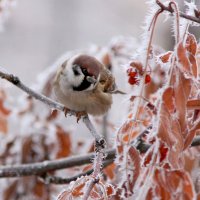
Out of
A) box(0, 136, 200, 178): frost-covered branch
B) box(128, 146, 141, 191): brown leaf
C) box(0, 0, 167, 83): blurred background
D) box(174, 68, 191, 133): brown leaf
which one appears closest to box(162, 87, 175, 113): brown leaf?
box(174, 68, 191, 133): brown leaf

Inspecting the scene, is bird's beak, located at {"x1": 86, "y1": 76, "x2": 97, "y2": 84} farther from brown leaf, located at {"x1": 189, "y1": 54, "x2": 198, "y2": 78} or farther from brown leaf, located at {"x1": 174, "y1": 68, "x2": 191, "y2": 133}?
brown leaf, located at {"x1": 174, "y1": 68, "x2": 191, "y2": 133}

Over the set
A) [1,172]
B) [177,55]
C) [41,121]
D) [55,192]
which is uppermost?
[177,55]

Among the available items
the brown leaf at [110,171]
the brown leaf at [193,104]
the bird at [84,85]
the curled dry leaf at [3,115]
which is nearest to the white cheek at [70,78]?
the bird at [84,85]

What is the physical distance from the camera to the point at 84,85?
248cm

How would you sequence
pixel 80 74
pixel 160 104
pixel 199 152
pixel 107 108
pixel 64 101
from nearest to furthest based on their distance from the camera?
pixel 160 104 → pixel 199 152 → pixel 80 74 → pixel 64 101 → pixel 107 108

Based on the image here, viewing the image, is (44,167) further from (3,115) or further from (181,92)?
(181,92)

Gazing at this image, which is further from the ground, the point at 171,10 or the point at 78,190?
the point at 171,10

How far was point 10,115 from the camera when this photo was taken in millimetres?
2516

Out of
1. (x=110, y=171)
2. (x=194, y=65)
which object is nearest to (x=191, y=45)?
(x=194, y=65)

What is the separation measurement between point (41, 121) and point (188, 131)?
1523 mm

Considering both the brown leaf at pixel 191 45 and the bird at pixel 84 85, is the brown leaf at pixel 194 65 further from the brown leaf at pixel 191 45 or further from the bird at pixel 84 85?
the bird at pixel 84 85

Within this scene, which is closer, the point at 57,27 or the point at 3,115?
the point at 3,115

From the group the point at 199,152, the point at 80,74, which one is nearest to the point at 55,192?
the point at 80,74

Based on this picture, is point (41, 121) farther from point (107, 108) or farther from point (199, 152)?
point (199, 152)
